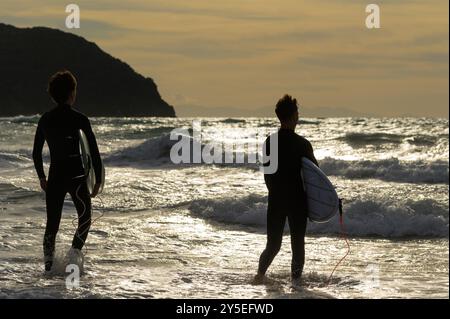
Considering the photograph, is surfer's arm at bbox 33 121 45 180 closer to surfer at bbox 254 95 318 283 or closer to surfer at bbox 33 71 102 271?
surfer at bbox 33 71 102 271

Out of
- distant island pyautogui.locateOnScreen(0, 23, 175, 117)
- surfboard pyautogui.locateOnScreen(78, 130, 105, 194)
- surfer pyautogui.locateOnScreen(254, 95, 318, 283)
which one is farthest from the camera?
distant island pyautogui.locateOnScreen(0, 23, 175, 117)

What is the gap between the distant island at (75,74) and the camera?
128500 mm

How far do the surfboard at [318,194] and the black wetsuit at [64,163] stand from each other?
2024mm

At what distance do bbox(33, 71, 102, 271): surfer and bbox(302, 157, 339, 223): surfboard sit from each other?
79.3 inches

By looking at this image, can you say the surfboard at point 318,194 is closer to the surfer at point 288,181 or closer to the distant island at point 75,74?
the surfer at point 288,181

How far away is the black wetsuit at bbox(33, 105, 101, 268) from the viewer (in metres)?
7.60

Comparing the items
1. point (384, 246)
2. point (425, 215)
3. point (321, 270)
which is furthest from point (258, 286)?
point (425, 215)

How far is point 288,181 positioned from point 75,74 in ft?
474

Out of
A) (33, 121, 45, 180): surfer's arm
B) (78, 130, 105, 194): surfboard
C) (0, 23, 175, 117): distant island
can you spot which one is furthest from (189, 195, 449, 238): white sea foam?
(0, 23, 175, 117): distant island

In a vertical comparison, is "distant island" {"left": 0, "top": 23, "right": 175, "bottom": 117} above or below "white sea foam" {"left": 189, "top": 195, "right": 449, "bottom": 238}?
above

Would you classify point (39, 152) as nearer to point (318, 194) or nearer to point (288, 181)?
point (288, 181)

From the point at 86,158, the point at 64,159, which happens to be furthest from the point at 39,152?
the point at 86,158

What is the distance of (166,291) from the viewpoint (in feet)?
23.6

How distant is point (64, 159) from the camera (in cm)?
765
